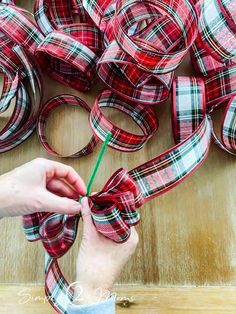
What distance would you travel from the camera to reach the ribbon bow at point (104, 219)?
72 cm

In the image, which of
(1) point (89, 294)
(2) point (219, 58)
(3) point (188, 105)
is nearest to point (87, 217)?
(1) point (89, 294)

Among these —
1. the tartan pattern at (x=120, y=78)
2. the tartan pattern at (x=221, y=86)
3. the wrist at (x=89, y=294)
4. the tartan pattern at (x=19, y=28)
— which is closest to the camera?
the wrist at (x=89, y=294)

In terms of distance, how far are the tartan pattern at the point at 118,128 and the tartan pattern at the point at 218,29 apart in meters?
0.20

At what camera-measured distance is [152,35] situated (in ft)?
3.11

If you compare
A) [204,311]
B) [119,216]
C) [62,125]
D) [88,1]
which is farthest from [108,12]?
[204,311]

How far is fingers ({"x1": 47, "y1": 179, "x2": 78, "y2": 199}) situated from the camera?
0.78 m

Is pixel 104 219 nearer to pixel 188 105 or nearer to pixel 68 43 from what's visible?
pixel 188 105

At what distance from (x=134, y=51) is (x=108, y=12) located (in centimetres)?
18

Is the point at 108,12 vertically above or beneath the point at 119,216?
above

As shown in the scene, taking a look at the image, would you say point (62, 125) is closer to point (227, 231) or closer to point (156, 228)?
point (156, 228)

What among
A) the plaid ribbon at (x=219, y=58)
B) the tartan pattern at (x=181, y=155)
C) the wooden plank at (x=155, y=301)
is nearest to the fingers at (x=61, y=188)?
the tartan pattern at (x=181, y=155)

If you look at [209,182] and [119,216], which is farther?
[209,182]

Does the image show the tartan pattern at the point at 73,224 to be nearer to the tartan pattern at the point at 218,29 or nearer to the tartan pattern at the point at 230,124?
the tartan pattern at the point at 230,124

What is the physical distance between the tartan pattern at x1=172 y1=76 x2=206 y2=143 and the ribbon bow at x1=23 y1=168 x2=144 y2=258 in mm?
224
